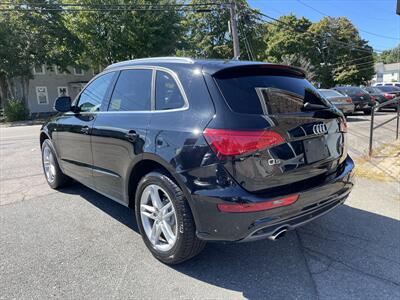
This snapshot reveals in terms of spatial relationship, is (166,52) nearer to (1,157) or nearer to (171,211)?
(1,157)

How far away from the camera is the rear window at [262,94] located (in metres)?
2.78

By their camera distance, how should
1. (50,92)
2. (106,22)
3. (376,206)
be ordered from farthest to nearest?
(50,92)
(106,22)
(376,206)

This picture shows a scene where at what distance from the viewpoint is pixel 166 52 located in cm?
3089

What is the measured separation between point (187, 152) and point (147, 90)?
40.2 inches

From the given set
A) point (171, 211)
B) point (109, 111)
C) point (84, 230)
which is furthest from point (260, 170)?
point (84, 230)

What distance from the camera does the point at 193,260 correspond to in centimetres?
330

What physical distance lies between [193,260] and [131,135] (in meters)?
1.35

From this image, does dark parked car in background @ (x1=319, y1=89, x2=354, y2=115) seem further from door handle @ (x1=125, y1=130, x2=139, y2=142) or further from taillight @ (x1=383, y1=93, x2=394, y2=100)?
door handle @ (x1=125, y1=130, x2=139, y2=142)

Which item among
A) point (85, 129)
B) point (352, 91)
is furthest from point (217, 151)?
point (352, 91)

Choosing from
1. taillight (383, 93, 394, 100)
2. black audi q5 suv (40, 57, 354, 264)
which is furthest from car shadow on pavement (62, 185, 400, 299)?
taillight (383, 93, 394, 100)

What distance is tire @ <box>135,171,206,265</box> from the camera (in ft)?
9.43

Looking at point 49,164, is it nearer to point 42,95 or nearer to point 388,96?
point 388,96

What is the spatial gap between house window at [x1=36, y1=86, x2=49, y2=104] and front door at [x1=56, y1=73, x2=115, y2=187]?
32.8 meters

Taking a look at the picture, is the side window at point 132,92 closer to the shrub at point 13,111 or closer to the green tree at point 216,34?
the shrub at point 13,111
